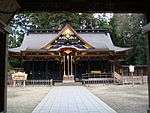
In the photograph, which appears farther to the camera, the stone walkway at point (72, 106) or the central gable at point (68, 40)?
the central gable at point (68, 40)

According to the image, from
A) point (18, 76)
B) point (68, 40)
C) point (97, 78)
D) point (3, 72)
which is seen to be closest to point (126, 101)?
point (3, 72)

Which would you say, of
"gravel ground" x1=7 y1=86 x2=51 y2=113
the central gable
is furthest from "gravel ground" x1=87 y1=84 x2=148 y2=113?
the central gable

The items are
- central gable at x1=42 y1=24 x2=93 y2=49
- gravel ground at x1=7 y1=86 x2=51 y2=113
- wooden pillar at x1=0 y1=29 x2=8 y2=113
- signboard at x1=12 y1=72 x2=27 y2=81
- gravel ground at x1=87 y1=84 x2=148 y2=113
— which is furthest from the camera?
central gable at x1=42 y1=24 x2=93 y2=49

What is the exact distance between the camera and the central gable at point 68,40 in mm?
31969

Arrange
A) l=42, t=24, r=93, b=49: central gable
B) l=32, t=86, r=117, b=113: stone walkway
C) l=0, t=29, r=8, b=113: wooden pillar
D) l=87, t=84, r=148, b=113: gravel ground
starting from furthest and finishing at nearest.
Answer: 1. l=42, t=24, r=93, b=49: central gable
2. l=87, t=84, r=148, b=113: gravel ground
3. l=32, t=86, r=117, b=113: stone walkway
4. l=0, t=29, r=8, b=113: wooden pillar

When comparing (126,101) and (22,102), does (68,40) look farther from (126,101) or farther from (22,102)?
(126,101)

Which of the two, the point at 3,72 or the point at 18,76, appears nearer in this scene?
the point at 3,72

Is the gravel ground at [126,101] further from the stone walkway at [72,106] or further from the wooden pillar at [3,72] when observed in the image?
the wooden pillar at [3,72]

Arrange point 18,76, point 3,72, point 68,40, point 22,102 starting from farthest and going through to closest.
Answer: point 68,40 → point 18,76 → point 22,102 → point 3,72

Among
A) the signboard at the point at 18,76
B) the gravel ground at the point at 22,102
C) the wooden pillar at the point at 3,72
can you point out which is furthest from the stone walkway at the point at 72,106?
the signboard at the point at 18,76

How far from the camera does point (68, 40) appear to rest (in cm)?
3256

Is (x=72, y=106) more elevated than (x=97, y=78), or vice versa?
(x=97, y=78)

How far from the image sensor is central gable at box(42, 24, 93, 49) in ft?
105

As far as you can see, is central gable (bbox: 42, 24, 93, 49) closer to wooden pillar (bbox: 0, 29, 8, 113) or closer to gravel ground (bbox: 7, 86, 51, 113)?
gravel ground (bbox: 7, 86, 51, 113)
